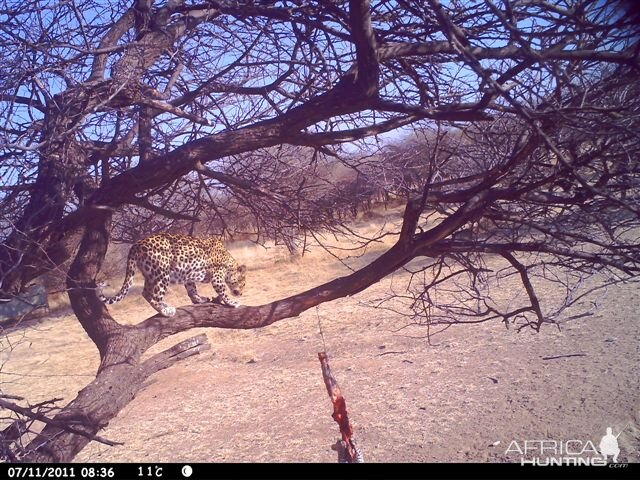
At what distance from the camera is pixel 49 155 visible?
396 cm

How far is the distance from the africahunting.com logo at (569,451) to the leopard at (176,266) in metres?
3.13

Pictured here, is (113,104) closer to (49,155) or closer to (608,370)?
(49,155)

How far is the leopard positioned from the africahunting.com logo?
3129mm

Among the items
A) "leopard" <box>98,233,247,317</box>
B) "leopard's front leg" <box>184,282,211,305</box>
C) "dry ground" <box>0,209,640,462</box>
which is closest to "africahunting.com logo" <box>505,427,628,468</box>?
"dry ground" <box>0,209,640,462</box>

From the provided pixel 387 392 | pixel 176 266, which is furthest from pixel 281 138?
pixel 387 392

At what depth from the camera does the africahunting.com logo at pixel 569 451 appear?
171 inches

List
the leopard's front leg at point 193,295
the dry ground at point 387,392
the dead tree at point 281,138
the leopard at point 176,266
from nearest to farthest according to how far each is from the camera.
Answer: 1. the dead tree at point 281,138
2. the dry ground at point 387,392
3. the leopard at point 176,266
4. the leopard's front leg at point 193,295

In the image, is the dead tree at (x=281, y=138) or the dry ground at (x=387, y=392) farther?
the dry ground at (x=387, y=392)

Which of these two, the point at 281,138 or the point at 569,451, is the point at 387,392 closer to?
the point at 569,451

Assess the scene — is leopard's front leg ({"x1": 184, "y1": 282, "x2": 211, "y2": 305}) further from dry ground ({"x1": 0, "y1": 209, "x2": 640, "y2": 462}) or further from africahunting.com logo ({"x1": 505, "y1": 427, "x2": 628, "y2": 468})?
africahunting.com logo ({"x1": 505, "y1": 427, "x2": 628, "y2": 468})

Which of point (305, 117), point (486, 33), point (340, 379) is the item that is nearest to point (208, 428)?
point (340, 379)

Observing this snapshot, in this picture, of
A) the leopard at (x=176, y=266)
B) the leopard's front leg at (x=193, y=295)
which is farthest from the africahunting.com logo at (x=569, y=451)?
the leopard's front leg at (x=193, y=295)

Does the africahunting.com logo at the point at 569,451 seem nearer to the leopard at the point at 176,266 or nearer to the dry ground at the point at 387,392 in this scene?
the dry ground at the point at 387,392

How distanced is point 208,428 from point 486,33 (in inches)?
247
